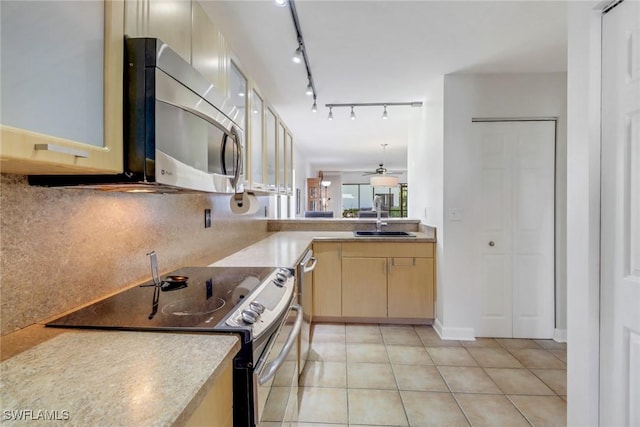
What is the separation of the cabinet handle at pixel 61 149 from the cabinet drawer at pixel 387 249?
8.50 feet

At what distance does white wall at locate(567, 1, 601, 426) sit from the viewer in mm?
1309

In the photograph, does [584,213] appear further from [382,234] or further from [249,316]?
[382,234]

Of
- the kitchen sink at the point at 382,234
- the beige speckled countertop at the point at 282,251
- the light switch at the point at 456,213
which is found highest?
the light switch at the point at 456,213

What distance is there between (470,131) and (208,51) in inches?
89.5

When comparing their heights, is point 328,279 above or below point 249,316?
below

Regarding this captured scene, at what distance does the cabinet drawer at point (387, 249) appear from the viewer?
3053 mm

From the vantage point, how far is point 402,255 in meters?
3.07

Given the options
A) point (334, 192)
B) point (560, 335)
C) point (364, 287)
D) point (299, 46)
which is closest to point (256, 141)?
point (299, 46)

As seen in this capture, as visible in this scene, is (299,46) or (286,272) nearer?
(286,272)

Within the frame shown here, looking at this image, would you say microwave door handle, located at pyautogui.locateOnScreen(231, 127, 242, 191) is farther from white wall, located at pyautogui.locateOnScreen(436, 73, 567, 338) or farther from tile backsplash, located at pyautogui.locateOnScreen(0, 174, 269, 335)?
white wall, located at pyautogui.locateOnScreen(436, 73, 567, 338)

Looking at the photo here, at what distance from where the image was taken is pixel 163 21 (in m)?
1.02

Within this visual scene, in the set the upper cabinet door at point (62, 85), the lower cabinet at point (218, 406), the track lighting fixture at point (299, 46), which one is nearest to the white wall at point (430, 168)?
the track lighting fixture at point (299, 46)

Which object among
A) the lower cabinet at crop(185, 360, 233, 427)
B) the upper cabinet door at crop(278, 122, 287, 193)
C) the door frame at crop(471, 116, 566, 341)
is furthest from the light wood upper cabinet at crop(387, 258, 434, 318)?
the lower cabinet at crop(185, 360, 233, 427)

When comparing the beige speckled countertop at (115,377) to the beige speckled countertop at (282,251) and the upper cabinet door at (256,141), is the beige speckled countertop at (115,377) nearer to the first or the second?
the beige speckled countertop at (282,251)
